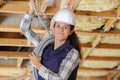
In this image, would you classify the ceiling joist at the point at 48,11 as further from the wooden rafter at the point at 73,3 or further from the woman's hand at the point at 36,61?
the woman's hand at the point at 36,61

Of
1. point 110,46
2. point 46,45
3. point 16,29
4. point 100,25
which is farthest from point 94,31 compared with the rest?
point 46,45

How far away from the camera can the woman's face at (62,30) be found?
223 cm

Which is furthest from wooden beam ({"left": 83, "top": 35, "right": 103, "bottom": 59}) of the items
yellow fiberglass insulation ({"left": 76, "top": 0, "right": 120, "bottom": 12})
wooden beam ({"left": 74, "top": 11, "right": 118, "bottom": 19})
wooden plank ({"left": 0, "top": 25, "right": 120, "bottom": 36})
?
yellow fiberglass insulation ({"left": 76, "top": 0, "right": 120, "bottom": 12})

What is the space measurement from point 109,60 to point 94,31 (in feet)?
3.98

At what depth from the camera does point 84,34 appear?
3805 millimetres

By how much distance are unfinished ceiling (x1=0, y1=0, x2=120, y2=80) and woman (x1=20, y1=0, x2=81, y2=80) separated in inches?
28.3

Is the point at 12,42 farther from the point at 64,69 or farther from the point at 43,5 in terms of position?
the point at 64,69

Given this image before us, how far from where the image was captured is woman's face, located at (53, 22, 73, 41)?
2235mm

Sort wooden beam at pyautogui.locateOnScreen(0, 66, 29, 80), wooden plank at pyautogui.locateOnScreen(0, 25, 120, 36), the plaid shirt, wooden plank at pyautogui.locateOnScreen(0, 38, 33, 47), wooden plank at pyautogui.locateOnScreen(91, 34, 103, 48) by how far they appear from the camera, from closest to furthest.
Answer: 1. the plaid shirt
2. wooden plank at pyautogui.locateOnScreen(0, 25, 120, 36)
3. wooden plank at pyautogui.locateOnScreen(91, 34, 103, 48)
4. wooden plank at pyautogui.locateOnScreen(0, 38, 33, 47)
5. wooden beam at pyautogui.locateOnScreen(0, 66, 29, 80)

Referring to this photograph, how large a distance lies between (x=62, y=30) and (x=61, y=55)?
18cm

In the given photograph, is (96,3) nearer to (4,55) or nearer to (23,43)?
(23,43)

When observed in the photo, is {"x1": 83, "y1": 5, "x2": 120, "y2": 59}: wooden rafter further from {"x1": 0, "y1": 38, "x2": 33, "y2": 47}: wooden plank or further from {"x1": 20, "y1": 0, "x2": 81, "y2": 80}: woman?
{"x1": 20, "y1": 0, "x2": 81, "y2": 80}: woman

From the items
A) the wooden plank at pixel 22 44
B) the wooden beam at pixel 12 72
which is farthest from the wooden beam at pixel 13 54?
the wooden beam at pixel 12 72

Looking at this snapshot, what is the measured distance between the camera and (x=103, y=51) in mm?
4574
